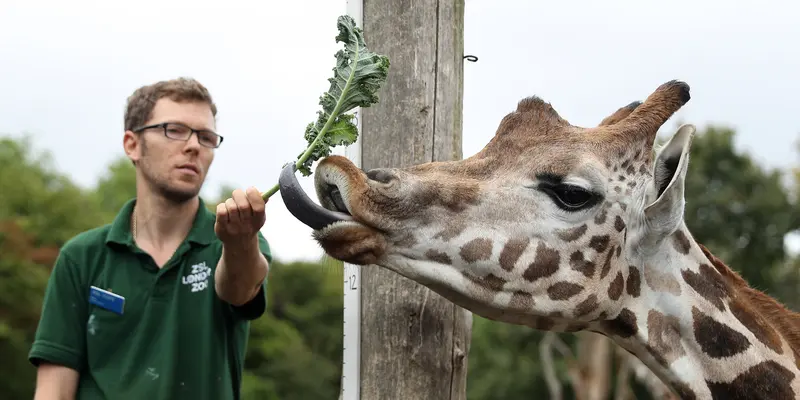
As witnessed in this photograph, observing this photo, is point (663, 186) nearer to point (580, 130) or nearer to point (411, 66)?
point (580, 130)

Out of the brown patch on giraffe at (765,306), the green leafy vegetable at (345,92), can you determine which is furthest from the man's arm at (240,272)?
the brown patch on giraffe at (765,306)

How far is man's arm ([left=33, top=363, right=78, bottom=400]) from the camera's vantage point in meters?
4.21

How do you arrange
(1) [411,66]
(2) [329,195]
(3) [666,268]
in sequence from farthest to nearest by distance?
(1) [411,66] < (3) [666,268] < (2) [329,195]

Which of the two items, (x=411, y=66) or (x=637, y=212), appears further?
(x=411, y=66)

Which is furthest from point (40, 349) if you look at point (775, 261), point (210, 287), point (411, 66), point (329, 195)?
point (775, 261)

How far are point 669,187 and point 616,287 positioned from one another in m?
0.42

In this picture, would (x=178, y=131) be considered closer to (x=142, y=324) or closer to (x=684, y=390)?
(x=142, y=324)

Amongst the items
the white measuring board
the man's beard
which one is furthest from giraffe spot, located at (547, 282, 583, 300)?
the man's beard

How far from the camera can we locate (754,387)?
3488 mm

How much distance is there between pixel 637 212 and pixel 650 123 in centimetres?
35

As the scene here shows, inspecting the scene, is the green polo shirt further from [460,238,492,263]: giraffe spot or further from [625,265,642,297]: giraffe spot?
[625,265,642,297]: giraffe spot

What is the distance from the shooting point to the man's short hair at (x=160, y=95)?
15.0 feet

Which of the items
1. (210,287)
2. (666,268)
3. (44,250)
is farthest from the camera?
(44,250)

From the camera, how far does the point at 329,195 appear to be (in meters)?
3.38
